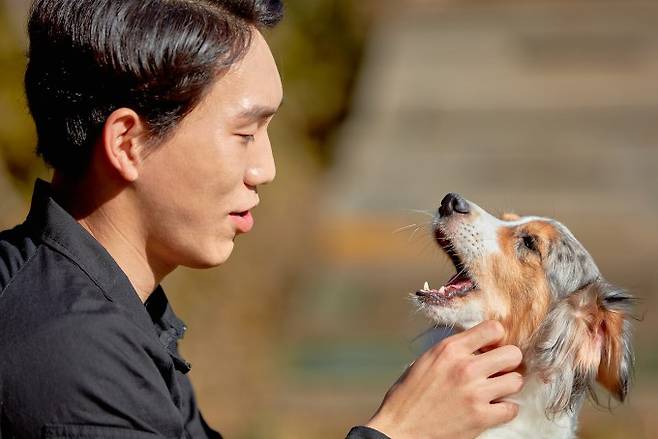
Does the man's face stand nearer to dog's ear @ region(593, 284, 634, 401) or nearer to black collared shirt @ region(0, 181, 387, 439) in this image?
black collared shirt @ region(0, 181, 387, 439)

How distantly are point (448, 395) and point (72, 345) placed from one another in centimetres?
80

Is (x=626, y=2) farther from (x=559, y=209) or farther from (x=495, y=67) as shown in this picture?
(x=559, y=209)

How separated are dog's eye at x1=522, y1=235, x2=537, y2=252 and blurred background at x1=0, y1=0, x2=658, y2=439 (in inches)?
71.6

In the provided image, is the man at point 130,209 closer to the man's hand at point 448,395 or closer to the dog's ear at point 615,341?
the man's hand at point 448,395

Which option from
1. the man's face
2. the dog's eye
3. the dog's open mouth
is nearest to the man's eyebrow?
the man's face

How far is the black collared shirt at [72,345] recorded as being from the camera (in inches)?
73.4

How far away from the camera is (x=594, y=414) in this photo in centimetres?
577

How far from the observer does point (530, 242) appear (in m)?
3.20

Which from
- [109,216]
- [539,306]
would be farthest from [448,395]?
[539,306]

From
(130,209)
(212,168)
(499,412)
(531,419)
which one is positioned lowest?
(531,419)

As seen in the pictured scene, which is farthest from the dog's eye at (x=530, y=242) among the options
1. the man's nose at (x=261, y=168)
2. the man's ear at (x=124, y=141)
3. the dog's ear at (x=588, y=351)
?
the man's ear at (x=124, y=141)

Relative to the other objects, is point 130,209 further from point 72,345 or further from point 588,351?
point 588,351

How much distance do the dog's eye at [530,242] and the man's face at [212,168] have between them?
3.96 feet

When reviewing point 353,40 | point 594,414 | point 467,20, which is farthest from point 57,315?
point 353,40
